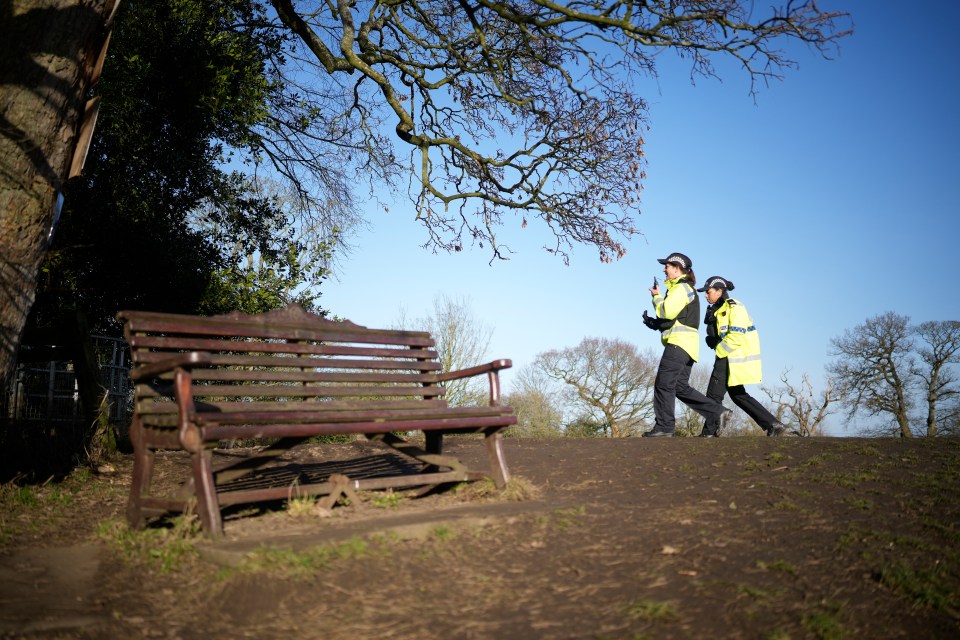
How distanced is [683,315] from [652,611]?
23.9 feet

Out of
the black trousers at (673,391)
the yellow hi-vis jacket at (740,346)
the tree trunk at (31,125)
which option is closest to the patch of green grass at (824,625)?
the tree trunk at (31,125)

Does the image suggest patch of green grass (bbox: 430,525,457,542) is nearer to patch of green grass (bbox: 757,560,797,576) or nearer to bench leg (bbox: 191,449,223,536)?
bench leg (bbox: 191,449,223,536)

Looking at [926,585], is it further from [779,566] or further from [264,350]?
[264,350]

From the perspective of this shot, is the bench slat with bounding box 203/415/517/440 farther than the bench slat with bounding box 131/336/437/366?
No

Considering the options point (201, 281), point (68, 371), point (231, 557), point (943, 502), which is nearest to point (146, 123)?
point (201, 281)

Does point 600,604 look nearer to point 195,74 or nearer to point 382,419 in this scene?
point 382,419

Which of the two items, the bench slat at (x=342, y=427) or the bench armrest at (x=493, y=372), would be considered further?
the bench armrest at (x=493, y=372)

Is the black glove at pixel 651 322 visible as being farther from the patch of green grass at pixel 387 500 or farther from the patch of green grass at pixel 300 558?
the patch of green grass at pixel 300 558

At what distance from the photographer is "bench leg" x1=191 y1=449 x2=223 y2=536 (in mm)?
4137

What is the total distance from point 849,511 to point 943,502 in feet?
2.47

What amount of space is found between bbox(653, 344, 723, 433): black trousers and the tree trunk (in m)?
6.89

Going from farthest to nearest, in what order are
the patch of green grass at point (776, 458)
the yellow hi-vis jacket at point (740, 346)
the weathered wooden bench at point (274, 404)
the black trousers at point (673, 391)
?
1. the yellow hi-vis jacket at point (740, 346)
2. the black trousers at point (673, 391)
3. the patch of green grass at point (776, 458)
4. the weathered wooden bench at point (274, 404)

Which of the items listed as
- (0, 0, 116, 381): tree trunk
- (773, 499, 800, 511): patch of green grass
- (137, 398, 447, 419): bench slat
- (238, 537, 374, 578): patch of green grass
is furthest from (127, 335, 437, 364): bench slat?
(773, 499, 800, 511): patch of green grass

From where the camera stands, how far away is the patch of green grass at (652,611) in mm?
2990
